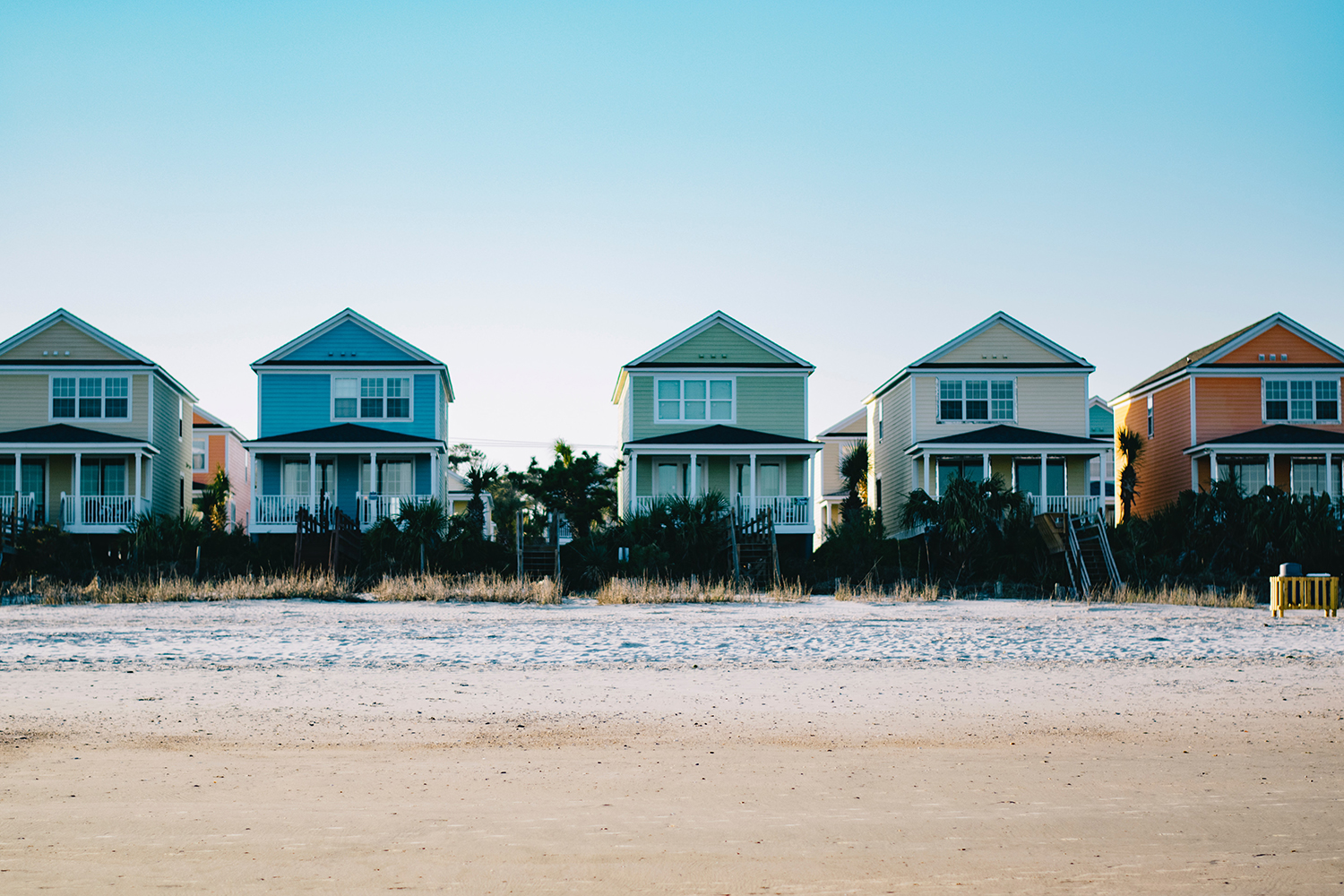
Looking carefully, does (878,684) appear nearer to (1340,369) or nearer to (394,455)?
(394,455)

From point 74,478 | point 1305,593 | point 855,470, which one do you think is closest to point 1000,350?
Answer: point 855,470

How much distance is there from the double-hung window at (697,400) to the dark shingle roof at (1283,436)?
14.9 metres

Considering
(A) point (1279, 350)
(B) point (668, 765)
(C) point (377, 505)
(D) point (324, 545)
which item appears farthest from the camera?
(A) point (1279, 350)

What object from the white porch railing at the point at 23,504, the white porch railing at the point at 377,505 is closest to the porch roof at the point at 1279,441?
the white porch railing at the point at 377,505

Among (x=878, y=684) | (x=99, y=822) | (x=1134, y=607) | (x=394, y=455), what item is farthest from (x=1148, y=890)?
(x=394, y=455)

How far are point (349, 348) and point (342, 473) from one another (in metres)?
4.00

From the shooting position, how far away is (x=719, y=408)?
3925 cm

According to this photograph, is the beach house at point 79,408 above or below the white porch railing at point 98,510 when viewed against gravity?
above

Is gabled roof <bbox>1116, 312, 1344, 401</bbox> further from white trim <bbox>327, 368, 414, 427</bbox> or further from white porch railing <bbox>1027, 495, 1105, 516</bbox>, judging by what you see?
white trim <bbox>327, 368, 414, 427</bbox>

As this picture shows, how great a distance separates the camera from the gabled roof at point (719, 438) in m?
37.1

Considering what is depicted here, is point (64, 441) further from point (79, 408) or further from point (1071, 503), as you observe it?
point (1071, 503)

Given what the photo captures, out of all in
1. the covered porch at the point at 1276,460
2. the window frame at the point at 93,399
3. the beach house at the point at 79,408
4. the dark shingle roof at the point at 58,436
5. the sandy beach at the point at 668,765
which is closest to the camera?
the sandy beach at the point at 668,765

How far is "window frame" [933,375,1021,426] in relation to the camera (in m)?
39.0

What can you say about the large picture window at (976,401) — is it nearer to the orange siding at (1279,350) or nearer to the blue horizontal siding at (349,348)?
the orange siding at (1279,350)
